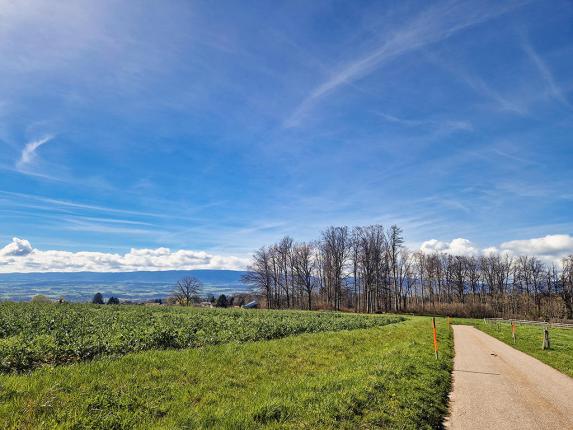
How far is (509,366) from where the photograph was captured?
49.7 feet

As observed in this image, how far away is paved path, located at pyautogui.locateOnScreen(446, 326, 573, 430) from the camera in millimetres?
8008

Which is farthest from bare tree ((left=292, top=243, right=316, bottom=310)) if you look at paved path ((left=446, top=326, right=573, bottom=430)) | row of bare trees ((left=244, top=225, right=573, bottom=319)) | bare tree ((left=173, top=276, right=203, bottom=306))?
paved path ((left=446, top=326, right=573, bottom=430))

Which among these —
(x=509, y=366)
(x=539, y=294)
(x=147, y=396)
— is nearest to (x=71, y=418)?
(x=147, y=396)

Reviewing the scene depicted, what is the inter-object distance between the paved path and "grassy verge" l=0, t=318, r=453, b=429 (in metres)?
0.58

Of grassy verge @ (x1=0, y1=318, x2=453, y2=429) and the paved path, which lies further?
the paved path

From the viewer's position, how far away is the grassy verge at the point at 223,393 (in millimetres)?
7020

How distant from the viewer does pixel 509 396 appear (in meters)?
10.1

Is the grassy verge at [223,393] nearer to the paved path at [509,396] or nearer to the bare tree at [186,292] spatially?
the paved path at [509,396]

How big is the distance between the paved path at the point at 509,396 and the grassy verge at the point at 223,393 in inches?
22.9

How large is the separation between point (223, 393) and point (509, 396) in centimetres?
823

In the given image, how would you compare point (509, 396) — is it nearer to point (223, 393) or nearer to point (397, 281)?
point (223, 393)

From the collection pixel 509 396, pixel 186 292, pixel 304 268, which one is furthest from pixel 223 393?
pixel 186 292

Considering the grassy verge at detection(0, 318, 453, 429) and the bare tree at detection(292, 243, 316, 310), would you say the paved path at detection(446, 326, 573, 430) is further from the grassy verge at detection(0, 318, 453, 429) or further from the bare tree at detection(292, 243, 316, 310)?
the bare tree at detection(292, 243, 316, 310)

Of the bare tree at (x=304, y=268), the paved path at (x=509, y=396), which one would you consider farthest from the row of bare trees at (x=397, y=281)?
the paved path at (x=509, y=396)
